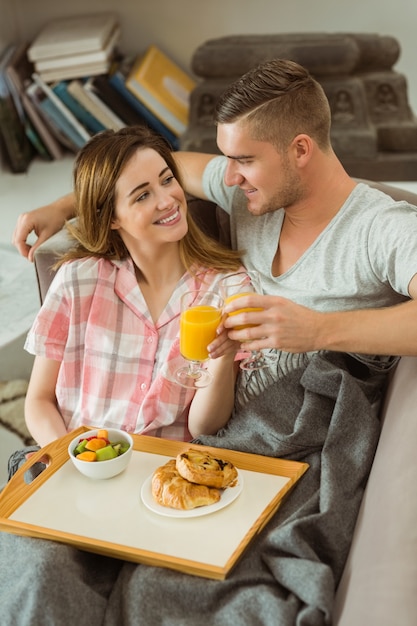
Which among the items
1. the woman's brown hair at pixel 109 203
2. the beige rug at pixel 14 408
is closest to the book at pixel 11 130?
the beige rug at pixel 14 408

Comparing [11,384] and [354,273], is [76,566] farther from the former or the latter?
[11,384]

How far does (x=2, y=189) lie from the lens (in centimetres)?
391

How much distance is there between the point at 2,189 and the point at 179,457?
8.79 feet

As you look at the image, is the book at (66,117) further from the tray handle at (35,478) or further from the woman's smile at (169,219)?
the tray handle at (35,478)

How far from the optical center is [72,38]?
379cm

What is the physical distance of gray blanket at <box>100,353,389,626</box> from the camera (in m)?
1.35

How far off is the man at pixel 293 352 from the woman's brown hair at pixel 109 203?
104 mm

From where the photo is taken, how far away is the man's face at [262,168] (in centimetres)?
178

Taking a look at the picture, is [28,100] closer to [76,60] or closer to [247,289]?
[76,60]

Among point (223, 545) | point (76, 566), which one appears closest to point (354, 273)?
point (223, 545)

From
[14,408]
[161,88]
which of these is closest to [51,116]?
[161,88]

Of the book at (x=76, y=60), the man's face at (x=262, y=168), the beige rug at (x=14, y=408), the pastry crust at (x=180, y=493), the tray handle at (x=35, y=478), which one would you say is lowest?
the beige rug at (x=14, y=408)

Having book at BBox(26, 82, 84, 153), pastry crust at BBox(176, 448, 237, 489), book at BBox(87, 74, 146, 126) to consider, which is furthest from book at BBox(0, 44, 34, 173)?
pastry crust at BBox(176, 448, 237, 489)

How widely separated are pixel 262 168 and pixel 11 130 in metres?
2.41
